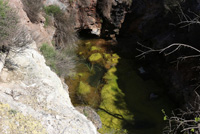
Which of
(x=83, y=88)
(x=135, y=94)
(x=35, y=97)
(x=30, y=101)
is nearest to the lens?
(x=30, y=101)

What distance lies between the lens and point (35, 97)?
11.1 feet

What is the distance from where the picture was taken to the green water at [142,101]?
713cm

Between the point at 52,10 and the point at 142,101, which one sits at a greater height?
the point at 52,10

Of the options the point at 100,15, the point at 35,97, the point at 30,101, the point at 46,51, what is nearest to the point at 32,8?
the point at 46,51

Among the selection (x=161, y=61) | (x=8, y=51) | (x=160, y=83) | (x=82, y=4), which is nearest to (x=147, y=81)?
(x=160, y=83)

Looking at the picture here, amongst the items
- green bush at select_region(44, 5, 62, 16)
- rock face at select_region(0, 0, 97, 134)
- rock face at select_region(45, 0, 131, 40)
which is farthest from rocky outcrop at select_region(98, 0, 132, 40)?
rock face at select_region(0, 0, 97, 134)

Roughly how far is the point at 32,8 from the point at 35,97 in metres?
4.98

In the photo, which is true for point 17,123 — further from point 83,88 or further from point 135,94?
point 135,94

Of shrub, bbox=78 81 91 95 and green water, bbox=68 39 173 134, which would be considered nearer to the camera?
green water, bbox=68 39 173 134

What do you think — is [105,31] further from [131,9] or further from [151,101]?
[151,101]

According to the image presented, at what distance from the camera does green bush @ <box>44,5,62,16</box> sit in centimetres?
842

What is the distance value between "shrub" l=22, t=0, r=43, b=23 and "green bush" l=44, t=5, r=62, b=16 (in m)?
1.07

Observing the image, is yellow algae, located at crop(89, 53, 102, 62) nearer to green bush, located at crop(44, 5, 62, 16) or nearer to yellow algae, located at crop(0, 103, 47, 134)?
green bush, located at crop(44, 5, 62, 16)

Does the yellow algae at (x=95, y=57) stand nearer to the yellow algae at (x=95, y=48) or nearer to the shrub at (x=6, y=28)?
the yellow algae at (x=95, y=48)
